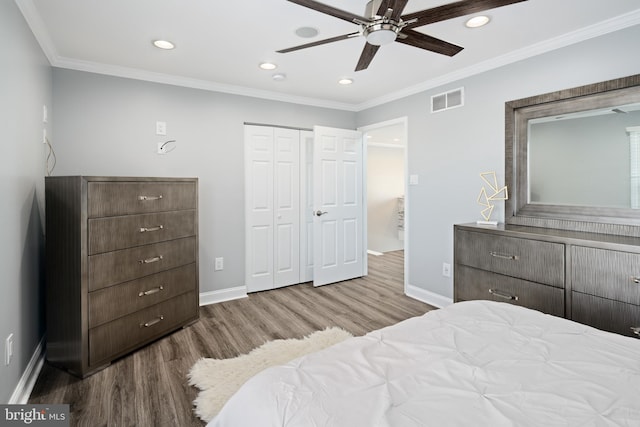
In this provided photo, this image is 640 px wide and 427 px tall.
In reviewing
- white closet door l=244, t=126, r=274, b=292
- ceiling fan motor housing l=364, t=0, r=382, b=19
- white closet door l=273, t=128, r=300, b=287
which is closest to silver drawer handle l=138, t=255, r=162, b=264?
white closet door l=244, t=126, r=274, b=292

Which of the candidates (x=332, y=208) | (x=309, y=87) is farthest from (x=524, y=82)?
(x=332, y=208)

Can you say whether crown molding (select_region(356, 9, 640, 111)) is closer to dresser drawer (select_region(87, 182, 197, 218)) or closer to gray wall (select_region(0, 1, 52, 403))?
dresser drawer (select_region(87, 182, 197, 218))

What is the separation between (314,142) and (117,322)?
286cm

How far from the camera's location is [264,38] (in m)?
2.60

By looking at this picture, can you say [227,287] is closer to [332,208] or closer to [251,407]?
[332,208]

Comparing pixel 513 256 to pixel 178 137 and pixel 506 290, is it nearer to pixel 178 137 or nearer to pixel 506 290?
pixel 506 290

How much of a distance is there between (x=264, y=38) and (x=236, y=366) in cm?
249

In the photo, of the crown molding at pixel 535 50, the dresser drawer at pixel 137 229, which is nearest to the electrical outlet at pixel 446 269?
the crown molding at pixel 535 50

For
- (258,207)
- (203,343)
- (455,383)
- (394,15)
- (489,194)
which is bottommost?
(203,343)

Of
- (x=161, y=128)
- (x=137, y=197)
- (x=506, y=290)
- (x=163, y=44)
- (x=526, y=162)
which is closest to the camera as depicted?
(x=506, y=290)

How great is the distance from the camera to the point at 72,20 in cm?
233

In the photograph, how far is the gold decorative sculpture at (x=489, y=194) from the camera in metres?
3.00

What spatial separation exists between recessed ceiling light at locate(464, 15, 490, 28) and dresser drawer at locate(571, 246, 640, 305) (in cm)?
165

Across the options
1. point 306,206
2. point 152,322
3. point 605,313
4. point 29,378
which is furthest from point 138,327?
point 605,313
